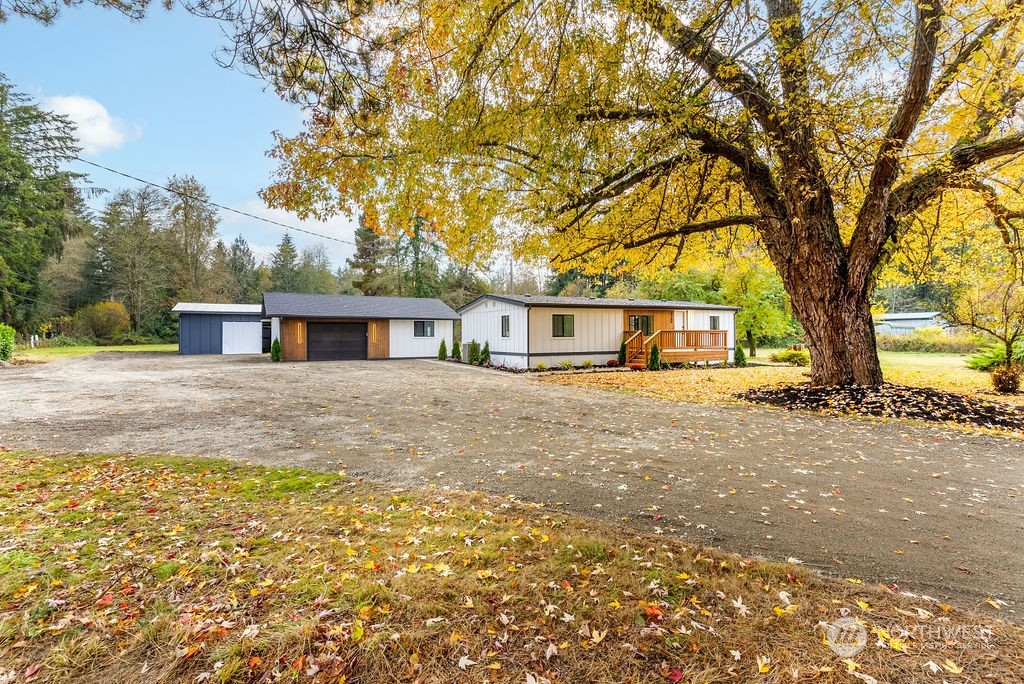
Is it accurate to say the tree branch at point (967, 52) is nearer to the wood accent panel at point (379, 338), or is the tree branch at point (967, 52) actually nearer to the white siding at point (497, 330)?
the white siding at point (497, 330)

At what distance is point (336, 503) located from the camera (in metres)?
3.87

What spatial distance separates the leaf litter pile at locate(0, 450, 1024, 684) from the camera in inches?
77.7

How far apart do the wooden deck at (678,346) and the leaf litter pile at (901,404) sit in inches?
345

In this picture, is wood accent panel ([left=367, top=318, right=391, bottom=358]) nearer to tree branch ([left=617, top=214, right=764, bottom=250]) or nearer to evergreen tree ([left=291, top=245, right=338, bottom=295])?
tree branch ([left=617, top=214, right=764, bottom=250])

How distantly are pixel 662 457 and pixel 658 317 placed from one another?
16.0 m

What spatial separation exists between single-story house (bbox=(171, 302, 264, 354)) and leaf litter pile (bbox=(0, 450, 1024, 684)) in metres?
25.0

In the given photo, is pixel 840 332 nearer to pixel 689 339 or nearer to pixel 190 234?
pixel 689 339

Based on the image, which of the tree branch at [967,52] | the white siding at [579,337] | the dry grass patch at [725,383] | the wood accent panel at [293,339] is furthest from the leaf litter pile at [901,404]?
the wood accent panel at [293,339]

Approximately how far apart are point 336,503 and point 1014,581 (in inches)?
187

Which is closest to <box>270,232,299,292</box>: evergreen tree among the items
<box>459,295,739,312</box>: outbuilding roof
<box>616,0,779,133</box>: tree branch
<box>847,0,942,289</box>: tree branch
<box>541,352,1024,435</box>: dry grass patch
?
<box>459,295,739,312</box>: outbuilding roof

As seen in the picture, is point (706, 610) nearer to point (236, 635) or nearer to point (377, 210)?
point (236, 635)

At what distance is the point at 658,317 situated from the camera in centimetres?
2048

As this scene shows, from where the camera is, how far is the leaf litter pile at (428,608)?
1974mm

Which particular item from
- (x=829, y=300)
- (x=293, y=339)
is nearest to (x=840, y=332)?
(x=829, y=300)
